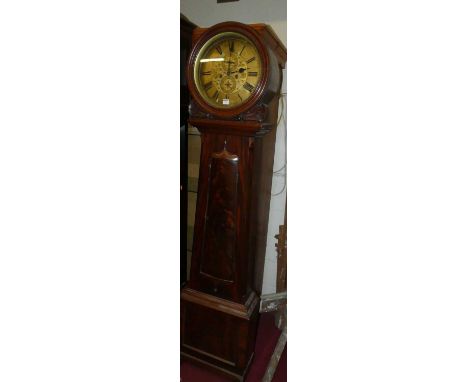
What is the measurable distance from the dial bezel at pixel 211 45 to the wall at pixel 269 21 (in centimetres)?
58

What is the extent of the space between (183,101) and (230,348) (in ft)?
3.85

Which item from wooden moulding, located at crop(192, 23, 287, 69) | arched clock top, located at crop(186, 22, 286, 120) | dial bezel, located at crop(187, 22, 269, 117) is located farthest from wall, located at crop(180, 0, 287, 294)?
dial bezel, located at crop(187, 22, 269, 117)

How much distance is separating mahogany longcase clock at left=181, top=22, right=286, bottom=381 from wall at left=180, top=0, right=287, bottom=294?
302 mm

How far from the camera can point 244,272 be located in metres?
1.52

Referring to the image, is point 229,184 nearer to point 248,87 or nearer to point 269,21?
point 248,87

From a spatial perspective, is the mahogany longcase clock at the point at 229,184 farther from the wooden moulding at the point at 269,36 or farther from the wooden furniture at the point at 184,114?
the wooden furniture at the point at 184,114

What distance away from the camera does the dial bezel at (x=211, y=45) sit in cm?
131

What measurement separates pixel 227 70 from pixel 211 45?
0.12 m

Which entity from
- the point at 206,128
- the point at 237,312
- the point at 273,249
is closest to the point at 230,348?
the point at 237,312

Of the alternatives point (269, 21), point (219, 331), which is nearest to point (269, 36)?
point (269, 21)

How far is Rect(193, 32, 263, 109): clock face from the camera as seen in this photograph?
4.51 ft

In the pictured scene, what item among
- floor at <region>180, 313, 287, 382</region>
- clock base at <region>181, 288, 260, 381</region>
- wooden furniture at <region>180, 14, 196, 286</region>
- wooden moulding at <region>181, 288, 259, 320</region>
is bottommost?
floor at <region>180, 313, 287, 382</region>

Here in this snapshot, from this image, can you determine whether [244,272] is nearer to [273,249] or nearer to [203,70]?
[273,249]

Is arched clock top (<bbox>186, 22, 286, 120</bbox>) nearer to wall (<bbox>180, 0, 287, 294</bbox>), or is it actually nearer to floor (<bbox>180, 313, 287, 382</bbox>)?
wall (<bbox>180, 0, 287, 294</bbox>)
